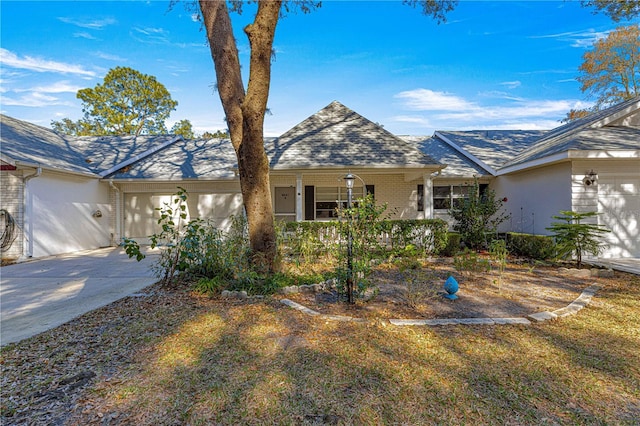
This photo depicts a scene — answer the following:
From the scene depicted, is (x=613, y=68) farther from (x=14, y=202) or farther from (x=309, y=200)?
(x=14, y=202)

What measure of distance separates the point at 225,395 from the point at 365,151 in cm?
942

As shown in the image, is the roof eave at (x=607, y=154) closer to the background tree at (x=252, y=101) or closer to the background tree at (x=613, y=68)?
the background tree at (x=252, y=101)

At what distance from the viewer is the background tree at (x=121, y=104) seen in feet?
94.3

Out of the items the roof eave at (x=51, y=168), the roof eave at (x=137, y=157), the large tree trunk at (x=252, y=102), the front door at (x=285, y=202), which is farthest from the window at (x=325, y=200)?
the roof eave at (x=51, y=168)

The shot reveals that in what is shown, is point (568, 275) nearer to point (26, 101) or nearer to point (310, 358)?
point (310, 358)

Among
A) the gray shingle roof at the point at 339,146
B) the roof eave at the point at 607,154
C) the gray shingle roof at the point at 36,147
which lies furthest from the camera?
the gray shingle roof at the point at 339,146

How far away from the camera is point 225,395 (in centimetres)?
250

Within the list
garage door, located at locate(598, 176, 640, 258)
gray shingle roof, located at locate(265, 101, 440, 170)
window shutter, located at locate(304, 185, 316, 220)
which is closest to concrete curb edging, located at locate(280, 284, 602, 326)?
garage door, located at locate(598, 176, 640, 258)

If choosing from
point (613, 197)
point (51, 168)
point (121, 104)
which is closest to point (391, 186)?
point (613, 197)

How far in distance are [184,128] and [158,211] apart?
77.5ft

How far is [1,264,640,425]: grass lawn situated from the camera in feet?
Answer: 7.56

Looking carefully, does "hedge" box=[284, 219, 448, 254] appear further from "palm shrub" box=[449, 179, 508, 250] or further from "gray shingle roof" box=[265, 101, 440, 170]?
"gray shingle roof" box=[265, 101, 440, 170]

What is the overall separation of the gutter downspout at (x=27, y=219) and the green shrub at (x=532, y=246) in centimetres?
1502

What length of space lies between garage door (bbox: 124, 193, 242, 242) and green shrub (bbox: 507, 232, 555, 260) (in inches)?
401
